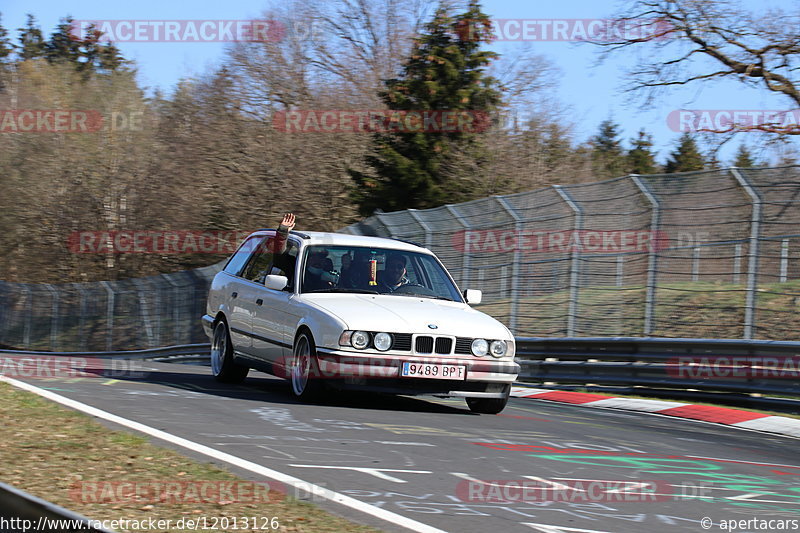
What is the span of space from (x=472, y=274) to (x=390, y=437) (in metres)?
9.37

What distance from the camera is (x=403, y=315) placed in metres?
9.16

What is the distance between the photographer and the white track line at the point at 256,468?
474 centimetres

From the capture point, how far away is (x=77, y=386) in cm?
993

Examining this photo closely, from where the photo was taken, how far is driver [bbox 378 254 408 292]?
10.2 metres

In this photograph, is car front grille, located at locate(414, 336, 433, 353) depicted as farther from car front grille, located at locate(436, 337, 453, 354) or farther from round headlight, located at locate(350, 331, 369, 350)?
round headlight, located at locate(350, 331, 369, 350)

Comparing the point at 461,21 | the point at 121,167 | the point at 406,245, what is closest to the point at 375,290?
the point at 406,245

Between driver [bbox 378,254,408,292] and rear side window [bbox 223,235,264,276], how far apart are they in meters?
1.79

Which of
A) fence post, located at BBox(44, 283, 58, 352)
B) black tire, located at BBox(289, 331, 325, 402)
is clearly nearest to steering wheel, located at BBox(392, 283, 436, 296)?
black tire, located at BBox(289, 331, 325, 402)

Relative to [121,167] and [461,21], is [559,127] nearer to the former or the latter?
[461,21]

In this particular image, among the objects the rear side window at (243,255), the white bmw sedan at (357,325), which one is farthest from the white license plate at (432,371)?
the rear side window at (243,255)

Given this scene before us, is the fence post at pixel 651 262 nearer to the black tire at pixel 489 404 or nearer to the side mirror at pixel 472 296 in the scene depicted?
the side mirror at pixel 472 296

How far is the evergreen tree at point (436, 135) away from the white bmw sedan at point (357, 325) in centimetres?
2696

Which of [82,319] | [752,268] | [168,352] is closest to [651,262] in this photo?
[752,268]

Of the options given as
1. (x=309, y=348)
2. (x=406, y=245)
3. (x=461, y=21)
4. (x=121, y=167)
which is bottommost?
(x=309, y=348)
